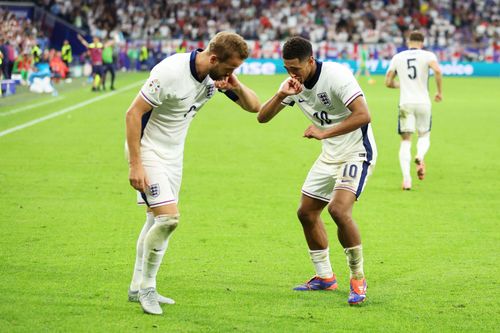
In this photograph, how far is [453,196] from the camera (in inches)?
543

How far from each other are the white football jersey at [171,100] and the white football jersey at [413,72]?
25.2 ft

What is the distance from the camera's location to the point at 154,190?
286 inches

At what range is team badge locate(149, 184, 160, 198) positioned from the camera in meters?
7.25

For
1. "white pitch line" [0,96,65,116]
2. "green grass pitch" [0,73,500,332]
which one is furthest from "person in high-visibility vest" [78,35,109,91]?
"green grass pitch" [0,73,500,332]

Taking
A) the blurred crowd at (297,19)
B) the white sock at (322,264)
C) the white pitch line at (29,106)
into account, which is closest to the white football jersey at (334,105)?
the white sock at (322,264)

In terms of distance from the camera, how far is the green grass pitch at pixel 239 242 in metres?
7.22

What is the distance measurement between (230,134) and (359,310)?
1479cm

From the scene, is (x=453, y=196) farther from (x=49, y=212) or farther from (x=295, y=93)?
(x=295, y=93)

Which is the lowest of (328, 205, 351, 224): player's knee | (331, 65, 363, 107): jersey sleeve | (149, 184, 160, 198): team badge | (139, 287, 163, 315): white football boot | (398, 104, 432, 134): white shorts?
(398, 104, 432, 134): white shorts

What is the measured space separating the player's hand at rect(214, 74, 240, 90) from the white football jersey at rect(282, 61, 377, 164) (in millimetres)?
615

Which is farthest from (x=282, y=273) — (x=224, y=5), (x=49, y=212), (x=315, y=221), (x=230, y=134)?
(x=224, y=5)

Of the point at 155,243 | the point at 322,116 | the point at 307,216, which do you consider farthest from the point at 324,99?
the point at 155,243

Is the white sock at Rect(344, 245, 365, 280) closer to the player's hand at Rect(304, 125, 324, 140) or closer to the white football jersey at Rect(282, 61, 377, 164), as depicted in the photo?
the white football jersey at Rect(282, 61, 377, 164)

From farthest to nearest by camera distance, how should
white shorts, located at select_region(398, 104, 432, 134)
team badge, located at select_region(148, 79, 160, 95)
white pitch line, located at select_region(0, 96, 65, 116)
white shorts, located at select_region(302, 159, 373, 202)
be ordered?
1. white pitch line, located at select_region(0, 96, 65, 116)
2. white shorts, located at select_region(398, 104, 432, 134)
3. white shorts, located at select_region(302, 159, 373, 202)
4. team badge, located at select_region(148, 79, 160, 95)
